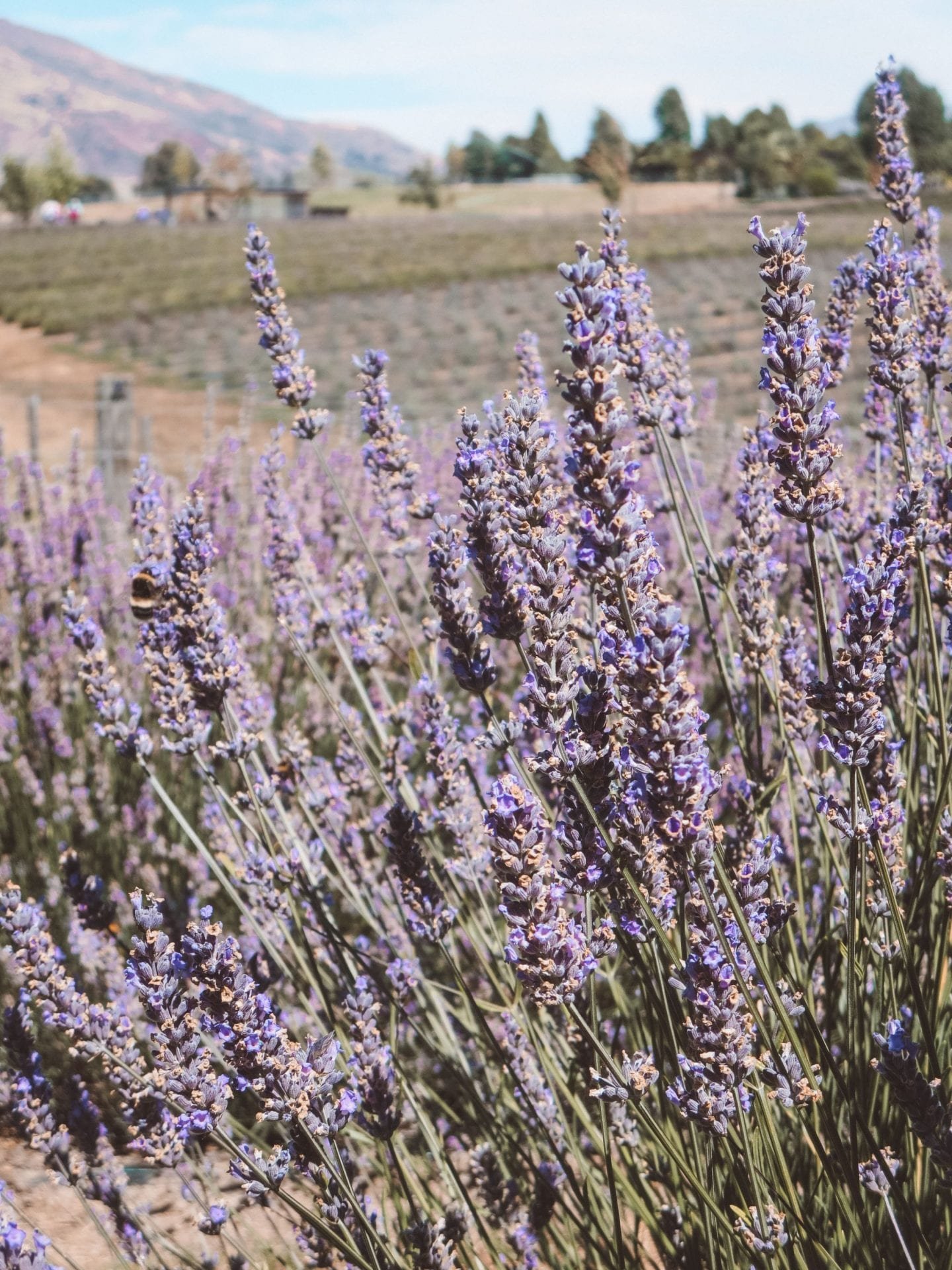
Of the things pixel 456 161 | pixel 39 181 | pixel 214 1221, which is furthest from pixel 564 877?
pixel 456 161

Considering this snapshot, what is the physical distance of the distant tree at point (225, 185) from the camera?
79688 mm

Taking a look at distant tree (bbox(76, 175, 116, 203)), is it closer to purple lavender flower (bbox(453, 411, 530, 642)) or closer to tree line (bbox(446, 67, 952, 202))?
tree line (bbox(446, 67, 952, 202))

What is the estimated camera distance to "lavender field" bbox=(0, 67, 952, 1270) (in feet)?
4.26

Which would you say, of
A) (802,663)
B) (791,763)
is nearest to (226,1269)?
(791,763)

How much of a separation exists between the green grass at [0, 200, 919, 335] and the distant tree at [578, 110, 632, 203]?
194 cm

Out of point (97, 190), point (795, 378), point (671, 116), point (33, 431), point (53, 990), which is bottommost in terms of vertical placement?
point (53, 990)

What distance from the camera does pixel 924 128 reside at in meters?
63.4

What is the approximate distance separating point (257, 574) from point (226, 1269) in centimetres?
337

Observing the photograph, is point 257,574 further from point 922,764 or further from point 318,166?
point 318,166

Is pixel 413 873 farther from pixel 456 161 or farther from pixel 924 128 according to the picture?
pixel 456 161

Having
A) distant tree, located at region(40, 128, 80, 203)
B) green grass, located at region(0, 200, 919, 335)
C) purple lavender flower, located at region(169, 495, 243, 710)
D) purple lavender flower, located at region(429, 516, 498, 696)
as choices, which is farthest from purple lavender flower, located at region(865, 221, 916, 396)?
distant tree, located at region(40, 128, 80, 203)

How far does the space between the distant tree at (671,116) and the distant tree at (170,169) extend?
4669cm

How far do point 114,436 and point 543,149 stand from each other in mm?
115665

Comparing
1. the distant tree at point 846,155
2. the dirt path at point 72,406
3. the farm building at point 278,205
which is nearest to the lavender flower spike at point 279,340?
the dirt path at point 72,406
